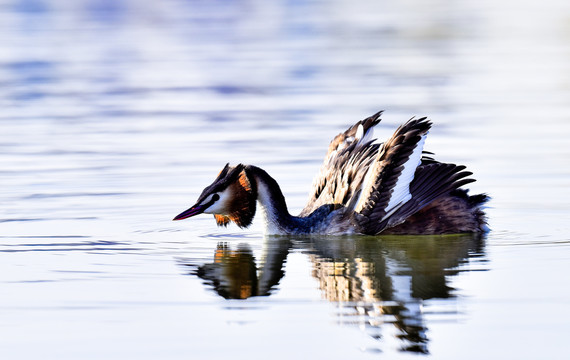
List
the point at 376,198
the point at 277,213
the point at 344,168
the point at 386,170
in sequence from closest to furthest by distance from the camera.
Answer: the point at 386,170, the point at 376,198, the point at 277,213, the point at 344,168

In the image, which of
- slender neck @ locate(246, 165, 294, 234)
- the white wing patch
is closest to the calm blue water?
slender neck @ locate(246, 165, 294, 234)

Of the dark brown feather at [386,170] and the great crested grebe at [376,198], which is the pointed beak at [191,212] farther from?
the dark brown feather at [386,170]

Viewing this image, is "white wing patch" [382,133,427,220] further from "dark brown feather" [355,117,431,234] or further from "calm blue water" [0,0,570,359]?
"calm blue water" [0,0,570,359]

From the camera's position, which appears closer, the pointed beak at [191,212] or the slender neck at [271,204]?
the pointed beak at [191,212]

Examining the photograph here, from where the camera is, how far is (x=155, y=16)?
118ft

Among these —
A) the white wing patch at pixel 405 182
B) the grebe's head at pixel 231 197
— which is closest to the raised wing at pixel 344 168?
the white wing patch at pixel 405 182

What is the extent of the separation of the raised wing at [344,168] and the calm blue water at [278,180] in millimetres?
583

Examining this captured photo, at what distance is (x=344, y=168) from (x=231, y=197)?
1.16m

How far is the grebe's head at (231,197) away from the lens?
1240 cm

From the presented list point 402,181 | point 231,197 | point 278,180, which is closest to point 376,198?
point 402,181

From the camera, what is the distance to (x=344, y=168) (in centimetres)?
1291

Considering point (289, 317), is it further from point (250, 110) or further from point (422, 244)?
point (250, 110)

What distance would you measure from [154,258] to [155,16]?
83.5 feet

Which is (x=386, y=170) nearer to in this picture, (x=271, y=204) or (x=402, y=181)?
(x=402, y=181)
